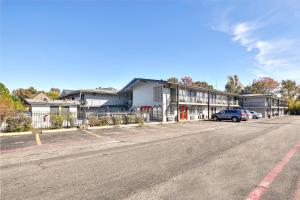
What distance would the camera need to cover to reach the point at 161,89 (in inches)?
1201

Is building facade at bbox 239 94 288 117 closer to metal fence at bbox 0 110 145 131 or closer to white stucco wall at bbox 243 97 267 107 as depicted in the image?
white stucco wall at bbox 243 97 267 107

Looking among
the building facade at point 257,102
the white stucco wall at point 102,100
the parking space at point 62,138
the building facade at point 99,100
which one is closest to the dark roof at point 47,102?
the building facade at point 99,100

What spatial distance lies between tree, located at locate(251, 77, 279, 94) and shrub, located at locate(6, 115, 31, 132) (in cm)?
8144

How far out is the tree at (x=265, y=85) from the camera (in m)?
78.8

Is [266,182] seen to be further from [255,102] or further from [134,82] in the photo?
[255,102]

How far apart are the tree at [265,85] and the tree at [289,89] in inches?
153

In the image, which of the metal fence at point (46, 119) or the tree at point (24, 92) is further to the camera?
the tree at point (24, 92)

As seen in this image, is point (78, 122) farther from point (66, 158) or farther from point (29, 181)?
point (29, 181)

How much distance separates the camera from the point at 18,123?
16.4 m

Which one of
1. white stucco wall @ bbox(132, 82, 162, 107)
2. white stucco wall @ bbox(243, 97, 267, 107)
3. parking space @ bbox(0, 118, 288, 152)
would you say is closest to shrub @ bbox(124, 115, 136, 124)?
parking space @ bbox(0, 118, 288, 152)

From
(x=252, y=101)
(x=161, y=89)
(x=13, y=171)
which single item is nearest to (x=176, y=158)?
(x=13, y=171)

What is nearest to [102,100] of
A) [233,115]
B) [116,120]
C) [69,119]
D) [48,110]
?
[48,110]

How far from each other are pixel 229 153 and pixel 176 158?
2.69 metres

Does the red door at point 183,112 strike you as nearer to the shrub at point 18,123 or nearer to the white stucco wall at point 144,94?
the white stucco wall at point 144,94
